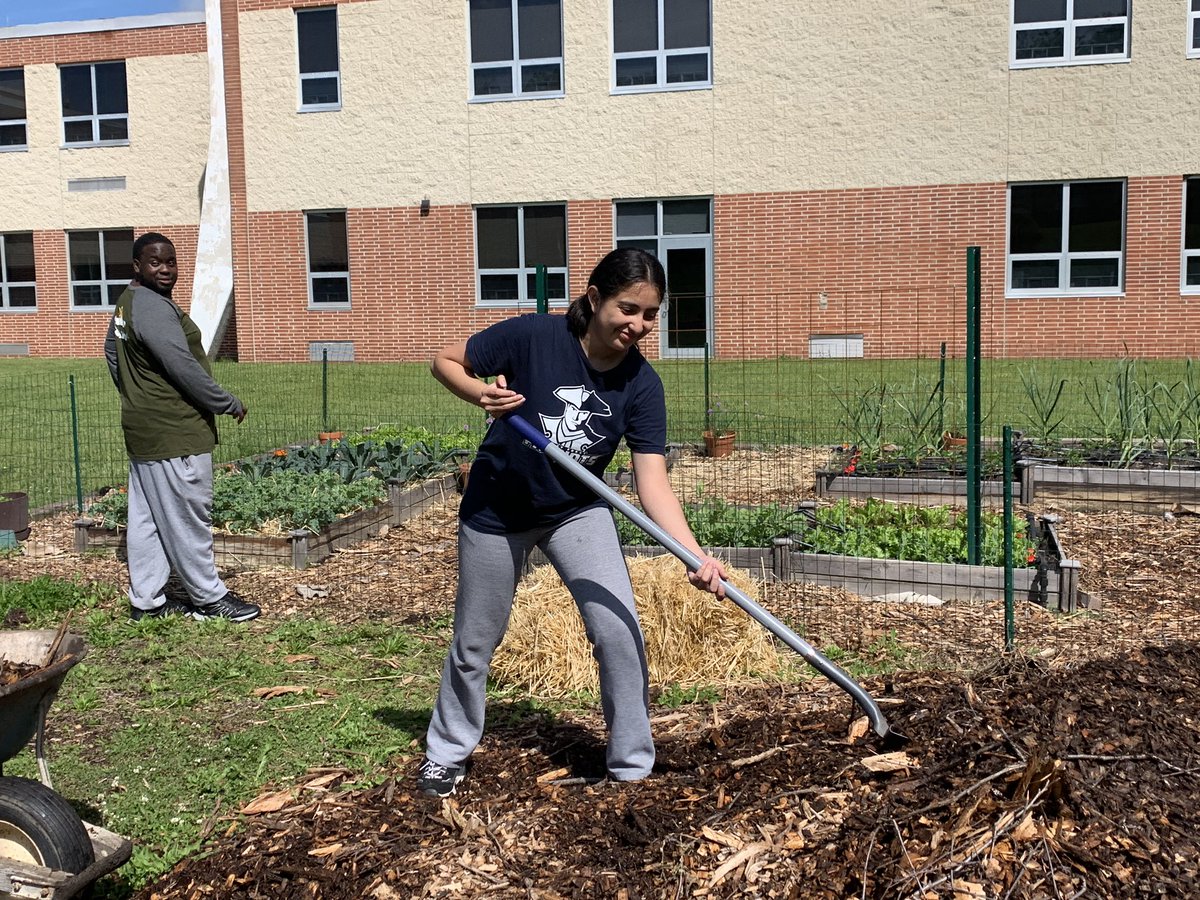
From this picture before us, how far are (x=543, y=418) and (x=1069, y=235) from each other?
729 inches

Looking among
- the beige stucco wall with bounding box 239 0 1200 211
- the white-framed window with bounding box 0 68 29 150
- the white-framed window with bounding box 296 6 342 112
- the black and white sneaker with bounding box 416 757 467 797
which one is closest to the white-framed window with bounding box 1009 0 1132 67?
the beige stucco wall with bounding box 239 0 1200 211

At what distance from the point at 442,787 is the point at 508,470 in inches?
43.4

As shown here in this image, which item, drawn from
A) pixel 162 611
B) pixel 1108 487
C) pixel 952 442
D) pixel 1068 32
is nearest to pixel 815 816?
pixel 162 611

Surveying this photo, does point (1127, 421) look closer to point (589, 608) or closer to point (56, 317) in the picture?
point (589, 608)

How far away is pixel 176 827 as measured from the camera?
4039 mm

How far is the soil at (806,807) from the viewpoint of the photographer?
3.24 metres

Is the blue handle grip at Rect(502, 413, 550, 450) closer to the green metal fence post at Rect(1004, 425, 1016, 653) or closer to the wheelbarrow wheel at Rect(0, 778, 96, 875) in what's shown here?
the wheelbarrow wheel at Rect(0, 778, 96, 875)

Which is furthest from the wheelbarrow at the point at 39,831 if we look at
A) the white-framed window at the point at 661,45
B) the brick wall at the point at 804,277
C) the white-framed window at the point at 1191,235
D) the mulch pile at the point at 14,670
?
the white-framed window at the point at 1191,235

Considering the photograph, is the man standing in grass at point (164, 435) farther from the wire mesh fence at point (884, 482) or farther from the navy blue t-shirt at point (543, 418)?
the navy blue t-shirt at point (543, 418)

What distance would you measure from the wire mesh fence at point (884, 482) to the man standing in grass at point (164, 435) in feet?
3.69

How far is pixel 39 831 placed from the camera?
3186mm

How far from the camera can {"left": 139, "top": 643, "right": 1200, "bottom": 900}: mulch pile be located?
3.22 m

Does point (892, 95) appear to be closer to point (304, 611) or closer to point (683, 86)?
point (683, 86)

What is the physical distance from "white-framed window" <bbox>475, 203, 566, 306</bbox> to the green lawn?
17.0 feet
